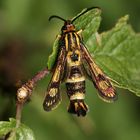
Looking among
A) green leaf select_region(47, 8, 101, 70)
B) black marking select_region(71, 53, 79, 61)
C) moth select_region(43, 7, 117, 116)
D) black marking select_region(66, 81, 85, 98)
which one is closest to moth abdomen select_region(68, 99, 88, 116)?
moth select_region(43, 7, 117, 116)

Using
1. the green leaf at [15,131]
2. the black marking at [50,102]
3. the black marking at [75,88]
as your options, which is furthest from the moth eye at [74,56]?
the green leaf at [15,131]

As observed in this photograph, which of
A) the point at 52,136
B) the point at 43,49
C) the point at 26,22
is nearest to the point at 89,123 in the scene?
the point at 52,136

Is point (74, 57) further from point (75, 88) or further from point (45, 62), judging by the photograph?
point (45, 62)

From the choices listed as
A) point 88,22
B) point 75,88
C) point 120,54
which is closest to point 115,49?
point 120,54

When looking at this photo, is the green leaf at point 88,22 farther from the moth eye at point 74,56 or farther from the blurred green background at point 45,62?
the blurred green background at point 45,62

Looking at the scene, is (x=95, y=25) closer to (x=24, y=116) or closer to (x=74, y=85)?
(x=74, y=85)

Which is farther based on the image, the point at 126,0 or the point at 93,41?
the point at 126,0
